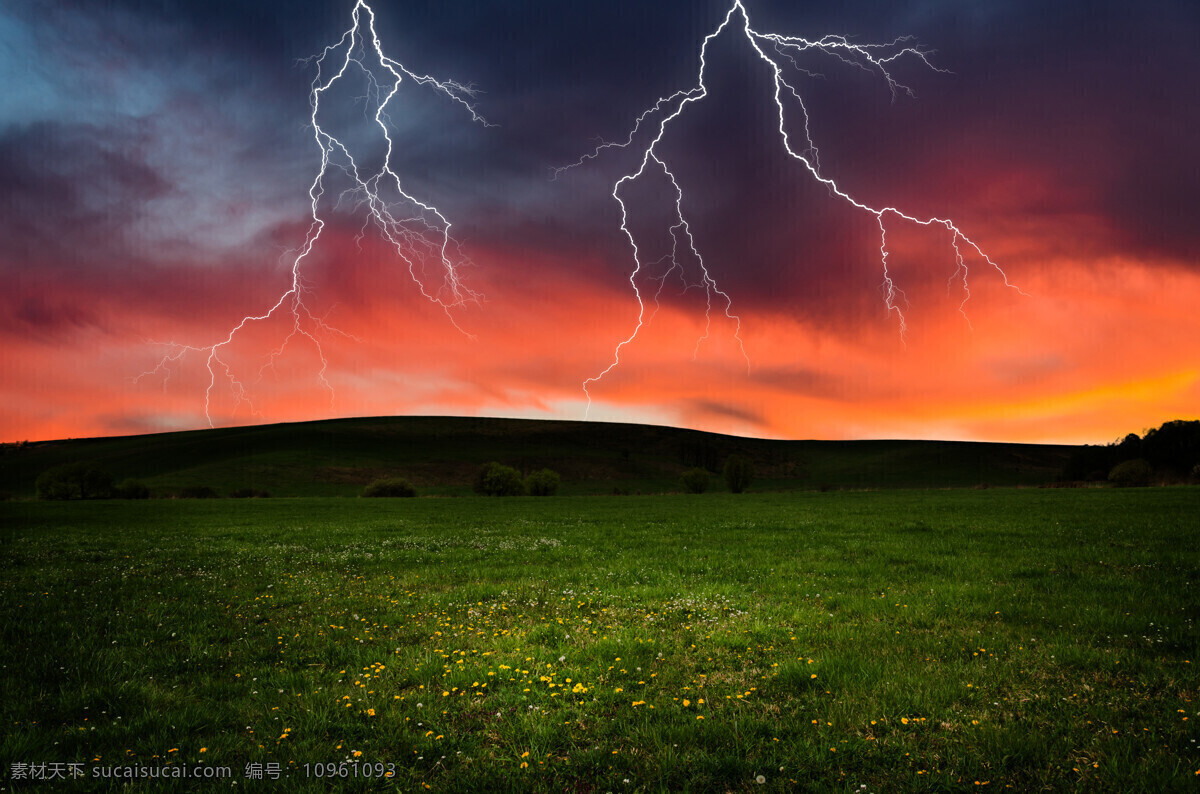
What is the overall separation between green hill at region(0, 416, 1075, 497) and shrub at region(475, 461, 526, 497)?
13.0 meters

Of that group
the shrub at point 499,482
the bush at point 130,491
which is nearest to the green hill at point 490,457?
the bush at point 130,491

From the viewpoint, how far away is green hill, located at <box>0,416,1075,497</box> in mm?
95750

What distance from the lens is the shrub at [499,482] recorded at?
7306 cm

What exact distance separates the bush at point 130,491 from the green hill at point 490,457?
8.43 meters

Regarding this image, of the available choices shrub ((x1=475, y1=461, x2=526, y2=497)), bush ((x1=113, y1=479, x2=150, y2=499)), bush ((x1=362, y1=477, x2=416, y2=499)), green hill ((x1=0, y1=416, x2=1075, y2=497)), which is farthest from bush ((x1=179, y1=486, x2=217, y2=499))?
shrub ((x1=475, y1=461, x2=526, y2=497))

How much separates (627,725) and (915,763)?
2761 mm

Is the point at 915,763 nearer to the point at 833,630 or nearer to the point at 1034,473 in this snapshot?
the point at 833,630

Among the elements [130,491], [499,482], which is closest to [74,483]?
[130,491]

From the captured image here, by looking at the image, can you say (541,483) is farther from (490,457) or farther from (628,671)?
(628,671)

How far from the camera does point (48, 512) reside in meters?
40.7

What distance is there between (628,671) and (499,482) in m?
67.3

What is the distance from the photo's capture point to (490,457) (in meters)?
122

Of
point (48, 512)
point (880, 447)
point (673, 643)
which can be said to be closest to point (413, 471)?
point (48, 512)

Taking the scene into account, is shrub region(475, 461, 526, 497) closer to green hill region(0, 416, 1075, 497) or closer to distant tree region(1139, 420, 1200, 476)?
green hill region(0, 416, 1075, 497)
